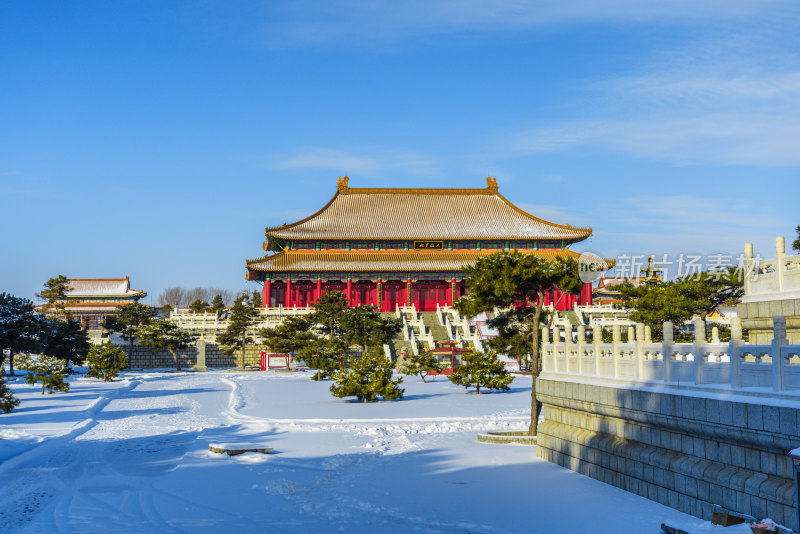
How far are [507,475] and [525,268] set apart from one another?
5787 millimetres

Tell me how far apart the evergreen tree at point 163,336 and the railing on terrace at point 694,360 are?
108 ft

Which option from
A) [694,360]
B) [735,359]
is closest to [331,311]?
[694,360]

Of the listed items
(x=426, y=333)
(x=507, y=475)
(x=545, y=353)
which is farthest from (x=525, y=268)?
(x=426, y=333)

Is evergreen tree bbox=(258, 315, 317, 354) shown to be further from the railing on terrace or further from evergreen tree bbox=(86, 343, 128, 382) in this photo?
the railing on terrace

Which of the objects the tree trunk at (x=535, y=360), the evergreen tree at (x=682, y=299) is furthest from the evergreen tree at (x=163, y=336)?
the tree trunk at (x=535, y=360)

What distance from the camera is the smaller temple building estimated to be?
70188 mm

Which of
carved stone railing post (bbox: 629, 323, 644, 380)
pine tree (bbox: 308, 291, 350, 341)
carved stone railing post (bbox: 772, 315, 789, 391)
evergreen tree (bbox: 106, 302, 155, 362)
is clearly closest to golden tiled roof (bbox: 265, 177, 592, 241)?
evergreen tree (bbox: 106, 302, 155, 362)

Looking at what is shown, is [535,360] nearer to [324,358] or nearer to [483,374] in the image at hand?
[483,374]

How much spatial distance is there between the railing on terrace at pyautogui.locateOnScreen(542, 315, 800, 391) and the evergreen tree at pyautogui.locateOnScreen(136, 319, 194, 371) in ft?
108

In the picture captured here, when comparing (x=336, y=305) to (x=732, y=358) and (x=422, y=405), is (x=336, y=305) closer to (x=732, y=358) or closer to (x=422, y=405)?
(x=422, y=405)

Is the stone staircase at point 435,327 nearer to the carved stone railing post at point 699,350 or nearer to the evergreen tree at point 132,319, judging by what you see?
the evergreen tree at point 132,319

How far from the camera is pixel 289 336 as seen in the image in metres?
43.1

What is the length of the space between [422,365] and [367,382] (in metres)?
9.30

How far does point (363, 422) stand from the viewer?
21016mm
